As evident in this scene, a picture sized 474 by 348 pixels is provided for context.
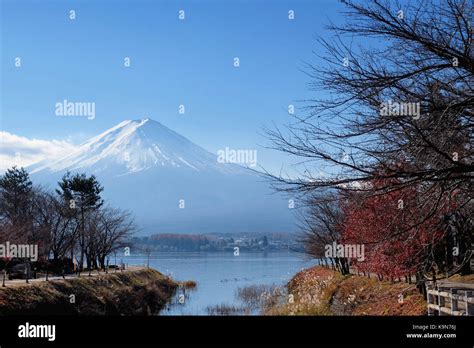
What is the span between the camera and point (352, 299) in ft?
58.5

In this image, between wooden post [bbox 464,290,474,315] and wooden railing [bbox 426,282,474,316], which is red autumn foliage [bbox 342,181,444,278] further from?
wooden post [bbox 464,290,474,315]

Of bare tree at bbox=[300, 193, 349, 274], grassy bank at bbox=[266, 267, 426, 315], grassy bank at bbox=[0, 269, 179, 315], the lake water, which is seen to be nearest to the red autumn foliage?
grassy bank at bbox=[266, 267, 426, 315]

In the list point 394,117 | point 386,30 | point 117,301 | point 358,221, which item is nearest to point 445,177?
point 394,117

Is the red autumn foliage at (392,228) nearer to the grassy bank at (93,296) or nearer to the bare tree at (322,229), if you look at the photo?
the bare tree at (322,229)

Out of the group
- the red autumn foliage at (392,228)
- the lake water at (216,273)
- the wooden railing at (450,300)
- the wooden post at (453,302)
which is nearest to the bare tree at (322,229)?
the lake water at (216,273)

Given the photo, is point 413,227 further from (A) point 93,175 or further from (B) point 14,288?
(A) point 93,175

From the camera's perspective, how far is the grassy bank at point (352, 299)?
15266mm

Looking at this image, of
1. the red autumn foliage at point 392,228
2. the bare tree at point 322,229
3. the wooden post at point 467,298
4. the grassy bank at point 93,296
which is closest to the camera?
the red autumn foliage at point 392,228

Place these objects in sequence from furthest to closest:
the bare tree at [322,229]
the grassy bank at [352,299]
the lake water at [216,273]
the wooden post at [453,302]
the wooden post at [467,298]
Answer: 1. the bare tree at [322,229]
2. the lake water at [216,273]
3. the grassy bank at [352,299]
4. the wooden post at [453,302]
5. the wooden post at [467,298]

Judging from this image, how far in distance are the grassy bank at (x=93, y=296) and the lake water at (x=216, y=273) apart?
4.55ft

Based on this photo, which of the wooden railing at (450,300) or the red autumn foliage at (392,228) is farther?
the wooden railing at (450,300)

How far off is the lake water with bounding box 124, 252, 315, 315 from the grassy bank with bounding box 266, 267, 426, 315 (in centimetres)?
141

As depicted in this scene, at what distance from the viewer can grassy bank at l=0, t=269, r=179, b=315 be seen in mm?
20422

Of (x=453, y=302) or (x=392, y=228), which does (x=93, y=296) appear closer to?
(x=453, y=302)
